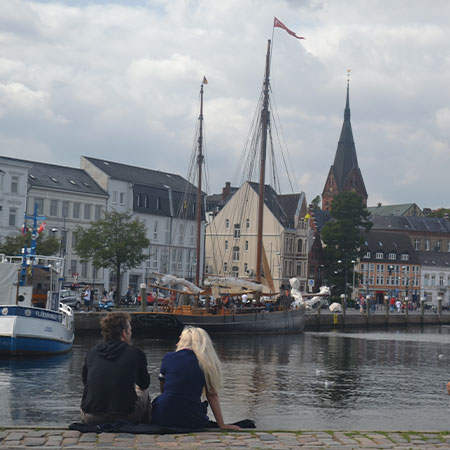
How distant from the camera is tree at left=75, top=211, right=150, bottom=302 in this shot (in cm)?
7000

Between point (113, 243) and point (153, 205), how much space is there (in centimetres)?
3009

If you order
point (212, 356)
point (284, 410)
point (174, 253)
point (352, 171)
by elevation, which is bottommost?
point (284, 410)

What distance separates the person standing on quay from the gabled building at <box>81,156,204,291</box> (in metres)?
80.5

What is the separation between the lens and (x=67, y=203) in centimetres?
8962

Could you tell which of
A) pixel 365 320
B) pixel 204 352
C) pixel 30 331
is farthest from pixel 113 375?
pixel 365 320

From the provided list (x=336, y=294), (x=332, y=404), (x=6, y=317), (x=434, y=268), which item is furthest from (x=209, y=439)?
(x=434, y=268)

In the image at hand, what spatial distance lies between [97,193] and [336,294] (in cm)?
3228

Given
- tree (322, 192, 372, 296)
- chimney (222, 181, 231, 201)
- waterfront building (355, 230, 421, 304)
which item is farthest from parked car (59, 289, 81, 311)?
waterfront building (355, 230, 421, 304)

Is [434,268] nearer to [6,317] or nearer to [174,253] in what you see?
[174,253]

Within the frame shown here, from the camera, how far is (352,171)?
7156 inches

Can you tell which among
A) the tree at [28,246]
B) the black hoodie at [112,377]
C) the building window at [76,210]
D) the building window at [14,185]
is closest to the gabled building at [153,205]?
the building window at [76,210]

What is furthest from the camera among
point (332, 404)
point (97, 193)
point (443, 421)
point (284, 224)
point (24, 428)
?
point (284, 224)

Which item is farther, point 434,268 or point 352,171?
point 352,171

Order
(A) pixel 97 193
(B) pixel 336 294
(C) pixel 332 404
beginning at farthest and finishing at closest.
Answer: (B) pixel 336 294 → (A) pixel 97 193 → (C) pixel 332 404
